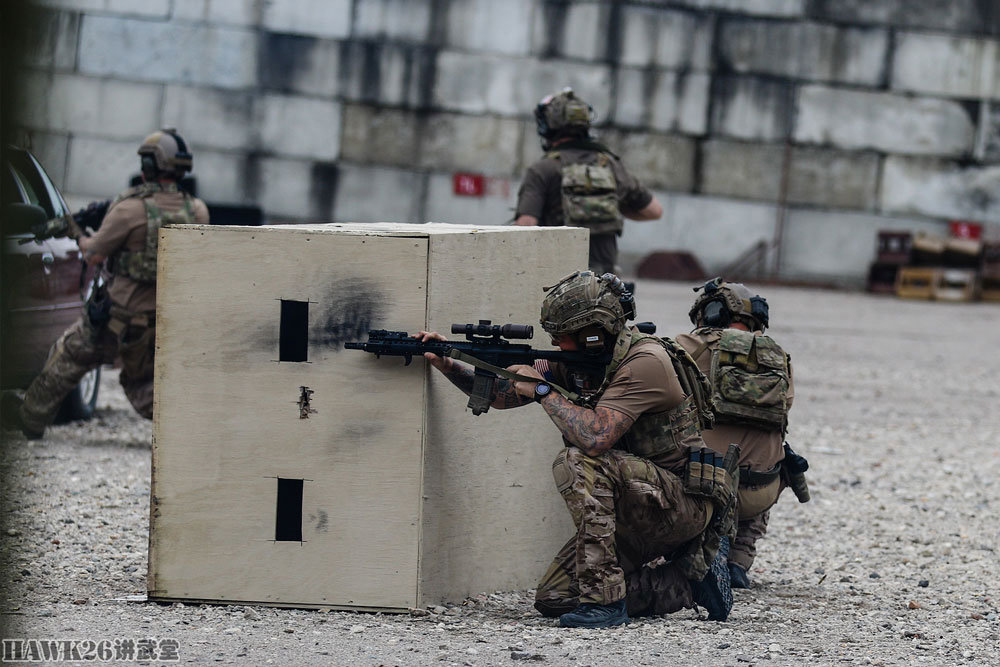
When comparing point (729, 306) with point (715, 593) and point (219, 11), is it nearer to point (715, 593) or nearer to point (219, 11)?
point (715, 593)

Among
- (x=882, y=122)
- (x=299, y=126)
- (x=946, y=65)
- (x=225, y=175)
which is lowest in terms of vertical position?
(x=225, y=175)

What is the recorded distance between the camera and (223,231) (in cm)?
468

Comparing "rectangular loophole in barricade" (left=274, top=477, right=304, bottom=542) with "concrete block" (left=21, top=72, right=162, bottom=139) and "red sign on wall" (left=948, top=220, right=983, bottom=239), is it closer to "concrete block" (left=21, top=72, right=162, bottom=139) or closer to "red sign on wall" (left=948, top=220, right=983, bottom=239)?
"concrete block" (left=21, top=72, right=162, bottom=139)

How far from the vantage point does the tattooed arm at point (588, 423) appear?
4.55 meters

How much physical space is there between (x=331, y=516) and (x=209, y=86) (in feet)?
50.1

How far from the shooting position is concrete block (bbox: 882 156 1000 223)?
19641 millimetres

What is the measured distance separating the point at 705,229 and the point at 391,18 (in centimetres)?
530

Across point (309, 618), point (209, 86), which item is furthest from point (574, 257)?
point (209, 86)

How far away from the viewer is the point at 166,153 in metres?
7.75

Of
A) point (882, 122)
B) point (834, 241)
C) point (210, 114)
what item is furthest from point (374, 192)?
point (882, 122)

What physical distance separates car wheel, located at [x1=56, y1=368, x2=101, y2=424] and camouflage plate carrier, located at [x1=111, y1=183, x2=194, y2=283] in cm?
118

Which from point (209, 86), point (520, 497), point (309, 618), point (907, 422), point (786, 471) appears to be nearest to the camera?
point (309, 618)

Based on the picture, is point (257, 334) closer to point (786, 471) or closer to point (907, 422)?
point (786, 471)

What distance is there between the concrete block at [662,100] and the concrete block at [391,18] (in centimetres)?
283
